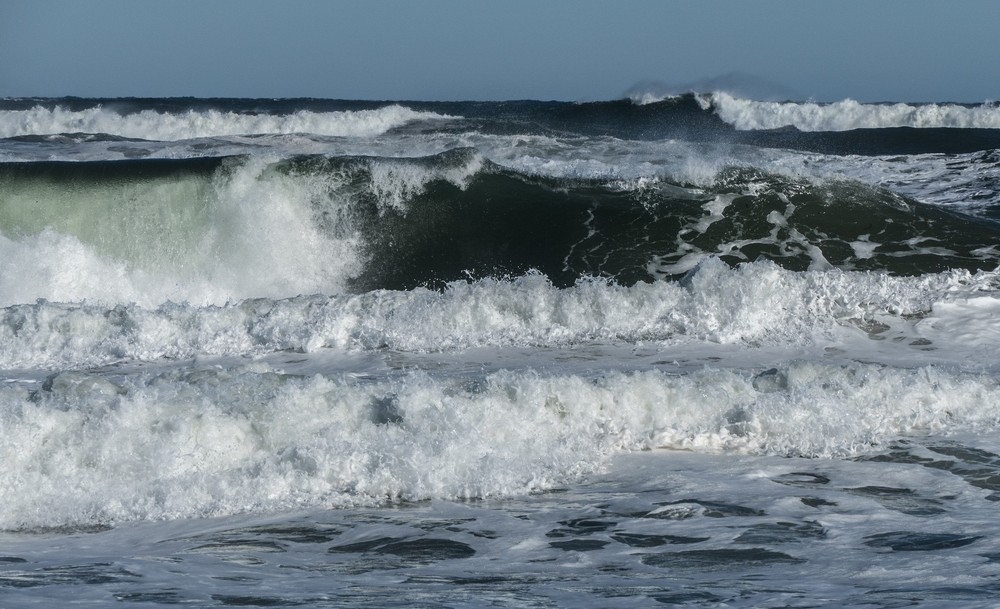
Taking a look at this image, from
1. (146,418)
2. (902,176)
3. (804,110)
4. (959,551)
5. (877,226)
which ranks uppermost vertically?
(804,110)

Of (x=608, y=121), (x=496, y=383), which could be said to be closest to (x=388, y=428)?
(x=496, y=383)

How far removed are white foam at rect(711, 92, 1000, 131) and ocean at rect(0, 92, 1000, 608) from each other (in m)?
17.7

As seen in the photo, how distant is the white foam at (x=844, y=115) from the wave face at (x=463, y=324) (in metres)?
17.3

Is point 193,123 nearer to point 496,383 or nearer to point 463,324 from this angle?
point 463,324

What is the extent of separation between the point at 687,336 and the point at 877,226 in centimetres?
413

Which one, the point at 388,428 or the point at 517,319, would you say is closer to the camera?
the point at 388,428

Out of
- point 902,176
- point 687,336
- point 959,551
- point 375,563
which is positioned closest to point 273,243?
point 687,336

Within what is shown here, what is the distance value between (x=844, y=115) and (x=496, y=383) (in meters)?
31.4

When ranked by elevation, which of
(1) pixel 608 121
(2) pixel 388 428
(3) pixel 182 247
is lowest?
(2) pixel 388 428

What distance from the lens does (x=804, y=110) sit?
3541 cm

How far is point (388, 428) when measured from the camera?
571 centimetres

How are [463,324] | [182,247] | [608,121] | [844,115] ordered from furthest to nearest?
[844,115] < [608,121] < [182,247] < [463,324]

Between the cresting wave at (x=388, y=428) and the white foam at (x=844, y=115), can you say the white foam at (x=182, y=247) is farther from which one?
the white foam at (x=844, y=115)

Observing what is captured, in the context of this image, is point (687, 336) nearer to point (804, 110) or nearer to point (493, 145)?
point (493, 145)
